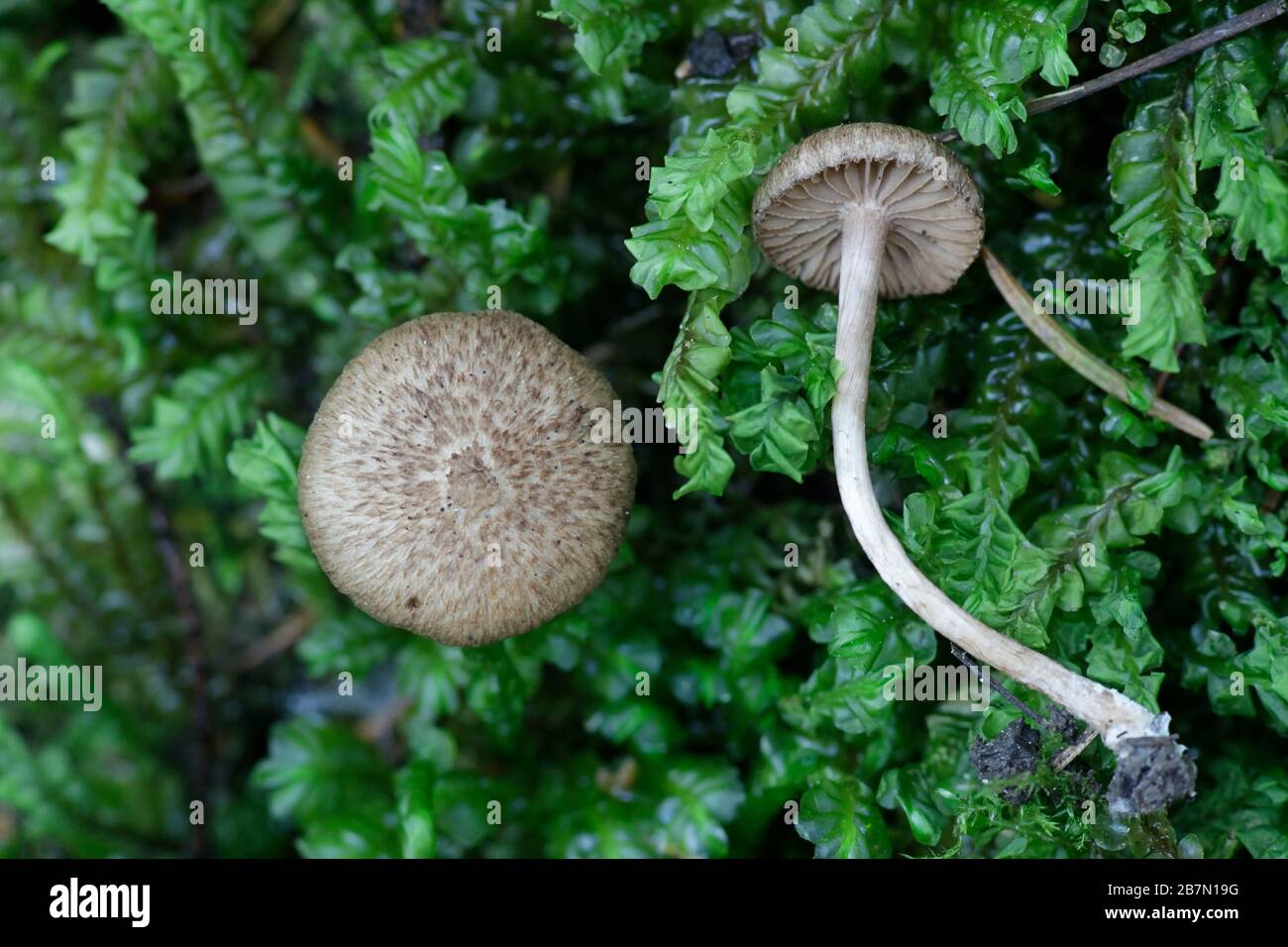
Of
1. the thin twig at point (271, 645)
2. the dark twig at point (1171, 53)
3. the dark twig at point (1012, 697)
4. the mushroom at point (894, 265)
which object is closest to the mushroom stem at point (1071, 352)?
the mushroom at point (894, 265)

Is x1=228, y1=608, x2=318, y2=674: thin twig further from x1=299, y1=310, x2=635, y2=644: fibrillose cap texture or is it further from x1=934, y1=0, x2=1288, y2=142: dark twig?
x1=934, y1=0, x2=1288, y2=142: dark twig

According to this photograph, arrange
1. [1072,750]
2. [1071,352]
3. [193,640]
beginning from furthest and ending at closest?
[193,640], [1071,352], [1072,750]

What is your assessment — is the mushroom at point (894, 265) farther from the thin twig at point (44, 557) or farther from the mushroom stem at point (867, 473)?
the thin twig at point (44, 557)

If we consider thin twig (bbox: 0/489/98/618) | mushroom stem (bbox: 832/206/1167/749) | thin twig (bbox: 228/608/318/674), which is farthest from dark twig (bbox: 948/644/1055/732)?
thin twig (bbox: 0/489/98/618)

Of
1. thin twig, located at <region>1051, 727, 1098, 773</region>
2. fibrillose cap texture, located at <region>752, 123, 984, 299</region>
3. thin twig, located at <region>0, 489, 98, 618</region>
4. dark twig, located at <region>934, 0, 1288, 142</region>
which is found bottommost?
Answer: thin twig, located at <region>1051, 727, 1098, 773</region>

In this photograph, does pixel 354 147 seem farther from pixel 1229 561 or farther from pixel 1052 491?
pixel 1229 561

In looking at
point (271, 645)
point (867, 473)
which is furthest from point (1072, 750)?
point (271, 645)

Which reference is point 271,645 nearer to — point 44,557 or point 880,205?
point 44,557
